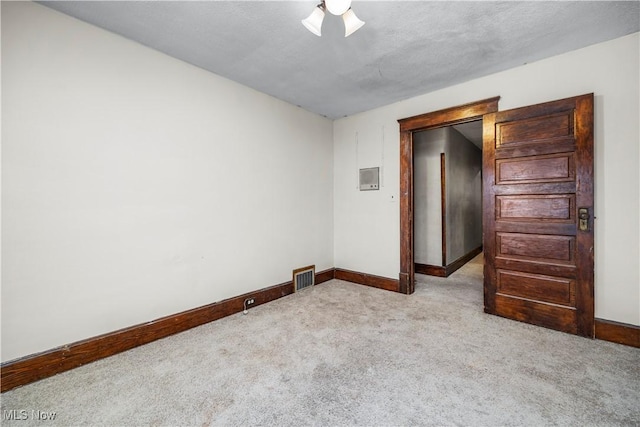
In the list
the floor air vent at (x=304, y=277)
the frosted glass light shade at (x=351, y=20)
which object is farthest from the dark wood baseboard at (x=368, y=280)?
the frosted glass light shade at (x=351, y=20)

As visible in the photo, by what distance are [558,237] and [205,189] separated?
144 inches

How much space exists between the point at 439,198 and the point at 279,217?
3043mm

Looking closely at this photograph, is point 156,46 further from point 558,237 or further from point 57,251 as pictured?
point 558,237

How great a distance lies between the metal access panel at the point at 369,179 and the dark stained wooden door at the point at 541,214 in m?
1.44

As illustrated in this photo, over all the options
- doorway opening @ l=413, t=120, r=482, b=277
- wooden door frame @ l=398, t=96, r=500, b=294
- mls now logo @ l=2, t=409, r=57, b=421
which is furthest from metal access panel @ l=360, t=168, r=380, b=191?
mls now logo @ l=2, t=409, r=57, b=421

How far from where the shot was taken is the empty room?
1763 millimetres

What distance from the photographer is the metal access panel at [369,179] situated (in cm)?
399

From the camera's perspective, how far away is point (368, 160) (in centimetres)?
411

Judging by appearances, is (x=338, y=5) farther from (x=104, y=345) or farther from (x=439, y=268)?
(x=439, y=268)

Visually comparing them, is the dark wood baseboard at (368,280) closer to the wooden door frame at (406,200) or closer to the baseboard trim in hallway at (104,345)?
the wooden door frame at (406,200)

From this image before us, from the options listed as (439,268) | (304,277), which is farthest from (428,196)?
(304,277)

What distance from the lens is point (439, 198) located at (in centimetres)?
481

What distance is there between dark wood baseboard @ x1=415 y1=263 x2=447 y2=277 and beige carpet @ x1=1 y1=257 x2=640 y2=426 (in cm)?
182

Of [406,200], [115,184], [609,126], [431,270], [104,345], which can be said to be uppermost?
[609,126]
